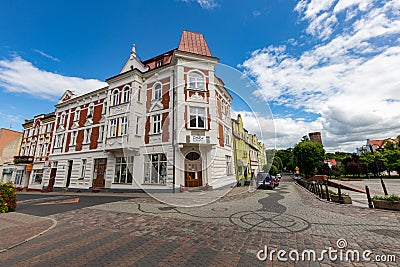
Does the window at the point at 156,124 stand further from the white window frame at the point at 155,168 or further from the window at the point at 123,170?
the window at the point at 123,170

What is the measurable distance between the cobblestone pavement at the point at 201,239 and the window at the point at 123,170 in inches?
390

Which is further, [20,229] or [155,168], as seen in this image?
[155,168]

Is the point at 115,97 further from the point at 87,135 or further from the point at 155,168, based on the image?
the point at 155,168

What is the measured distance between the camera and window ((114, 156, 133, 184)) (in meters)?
16.9

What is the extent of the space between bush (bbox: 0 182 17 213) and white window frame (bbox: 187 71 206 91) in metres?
13.0

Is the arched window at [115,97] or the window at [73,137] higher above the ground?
the arched window at [115,97]

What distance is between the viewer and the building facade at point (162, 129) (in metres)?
14.7

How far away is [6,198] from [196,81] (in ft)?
46.3

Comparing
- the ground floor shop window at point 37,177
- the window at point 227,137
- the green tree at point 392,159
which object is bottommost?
the ground floor shop window at point 37,177

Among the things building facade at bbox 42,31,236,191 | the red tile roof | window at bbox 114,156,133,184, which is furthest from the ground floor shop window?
the red tile roof

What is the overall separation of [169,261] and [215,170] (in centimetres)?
1215

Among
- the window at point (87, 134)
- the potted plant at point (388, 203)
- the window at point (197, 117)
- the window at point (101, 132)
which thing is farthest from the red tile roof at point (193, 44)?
the potted plant at point (388, 203)

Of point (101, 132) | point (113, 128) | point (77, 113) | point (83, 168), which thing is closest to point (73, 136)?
point (77, 113)

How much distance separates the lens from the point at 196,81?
15.4 meters
